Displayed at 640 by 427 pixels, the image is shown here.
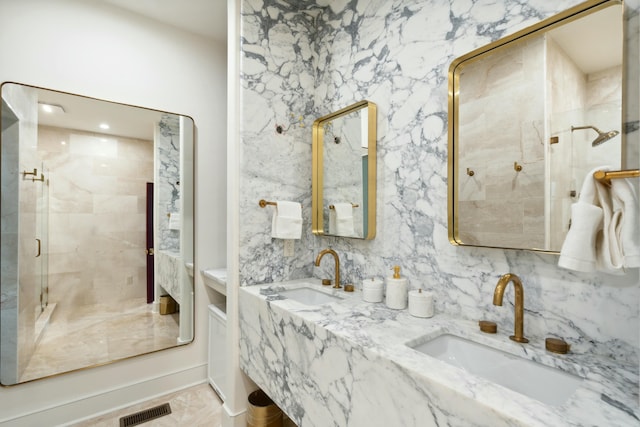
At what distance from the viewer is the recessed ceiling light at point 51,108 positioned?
1881 mm

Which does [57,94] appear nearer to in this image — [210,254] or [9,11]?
[9,11]

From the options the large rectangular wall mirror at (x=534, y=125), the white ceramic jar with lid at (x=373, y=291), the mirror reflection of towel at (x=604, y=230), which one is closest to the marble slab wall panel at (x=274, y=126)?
the white ceramic jar with lid at (x=373, y=291)

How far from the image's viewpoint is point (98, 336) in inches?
82.0

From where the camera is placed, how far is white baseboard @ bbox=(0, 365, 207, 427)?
1.86 m

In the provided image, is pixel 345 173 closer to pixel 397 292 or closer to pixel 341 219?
pixel 341 219

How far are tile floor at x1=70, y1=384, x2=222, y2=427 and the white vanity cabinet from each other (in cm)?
9

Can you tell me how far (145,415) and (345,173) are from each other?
2.05 m

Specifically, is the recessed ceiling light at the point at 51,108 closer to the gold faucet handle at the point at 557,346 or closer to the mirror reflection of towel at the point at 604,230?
the mirror reflection of towel at the point at 604,230

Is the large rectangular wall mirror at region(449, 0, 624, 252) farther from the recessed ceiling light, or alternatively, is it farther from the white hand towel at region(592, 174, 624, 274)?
the recessed ceiling light

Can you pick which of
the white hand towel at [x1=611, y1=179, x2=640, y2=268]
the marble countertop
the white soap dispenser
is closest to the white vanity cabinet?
the marble countertop

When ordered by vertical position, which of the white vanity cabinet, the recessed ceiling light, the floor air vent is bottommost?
the floor air vent

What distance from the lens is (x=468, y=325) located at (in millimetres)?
1230

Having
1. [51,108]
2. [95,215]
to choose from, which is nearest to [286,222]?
[95,215]

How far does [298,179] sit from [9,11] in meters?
1.95
